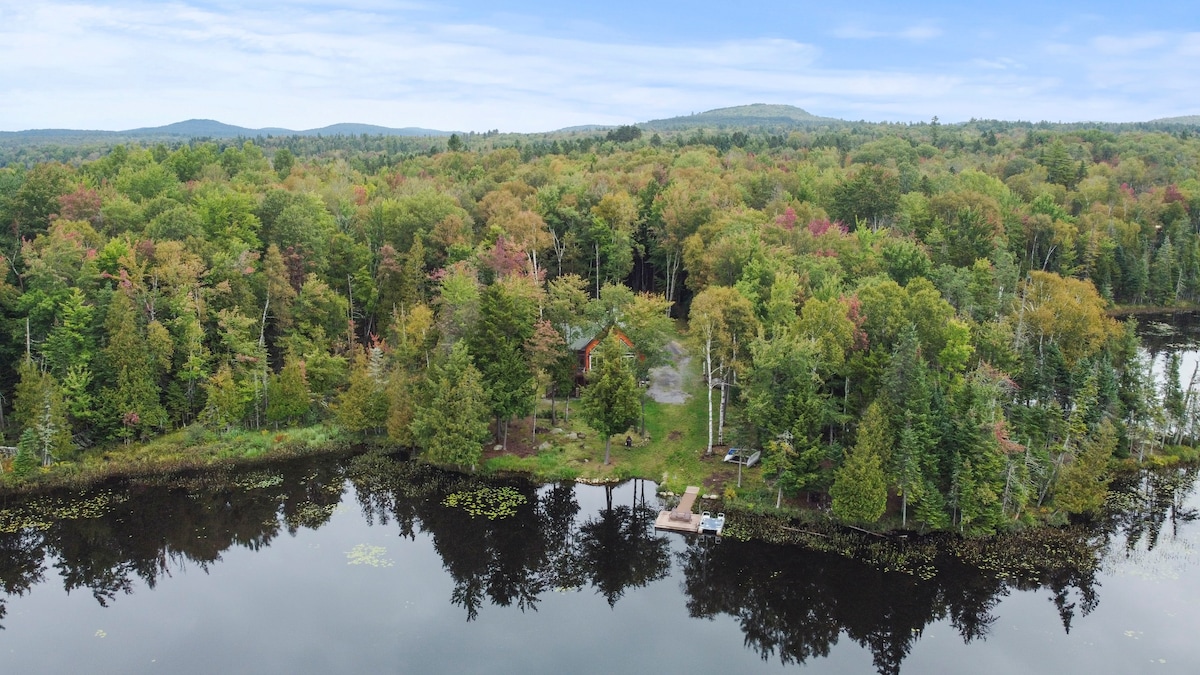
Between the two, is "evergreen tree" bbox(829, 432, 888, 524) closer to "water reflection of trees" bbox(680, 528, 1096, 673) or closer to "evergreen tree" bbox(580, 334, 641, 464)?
"water reflection of trees" bbox(680, 528, 1096, 673)

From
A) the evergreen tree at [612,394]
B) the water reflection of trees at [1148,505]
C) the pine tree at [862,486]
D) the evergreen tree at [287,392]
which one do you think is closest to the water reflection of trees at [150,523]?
the evergreen tree at [287,392]

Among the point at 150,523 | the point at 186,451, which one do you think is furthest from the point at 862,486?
the point at 186,451

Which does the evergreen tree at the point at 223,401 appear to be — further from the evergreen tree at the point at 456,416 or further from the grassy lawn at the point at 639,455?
the grassy lawn at the point at 639,455

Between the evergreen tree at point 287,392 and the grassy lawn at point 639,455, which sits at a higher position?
the evergreen tree at point 287,392

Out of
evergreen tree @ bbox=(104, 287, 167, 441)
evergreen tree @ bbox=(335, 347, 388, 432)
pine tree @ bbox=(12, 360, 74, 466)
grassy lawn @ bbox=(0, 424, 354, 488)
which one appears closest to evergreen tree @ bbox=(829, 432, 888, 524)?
evergreen tree @ bbox=(335, 347, 388, 432)

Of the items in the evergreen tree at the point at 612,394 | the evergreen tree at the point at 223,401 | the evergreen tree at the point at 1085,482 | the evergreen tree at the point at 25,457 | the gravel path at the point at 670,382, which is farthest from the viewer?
the gravel path at the point at 670,382

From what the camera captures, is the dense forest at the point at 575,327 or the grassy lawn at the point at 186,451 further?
the grassy lawn at the point at 186,451
